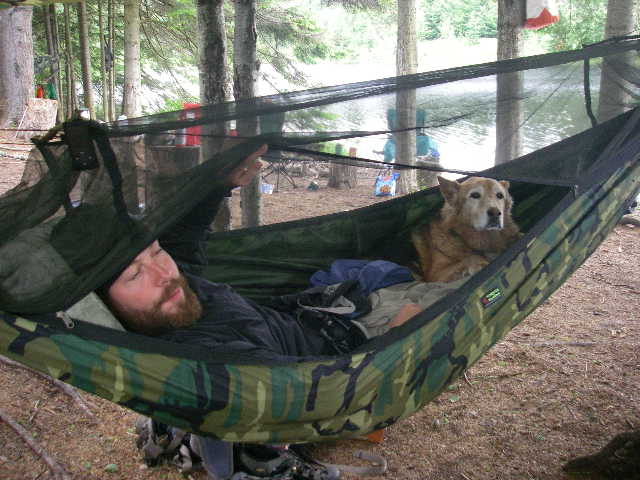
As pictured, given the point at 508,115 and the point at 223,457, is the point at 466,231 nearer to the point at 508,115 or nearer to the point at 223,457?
the point at 508,115

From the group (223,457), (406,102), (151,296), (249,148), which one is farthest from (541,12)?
(223,457)

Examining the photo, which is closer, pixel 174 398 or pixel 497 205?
pixel 174 398

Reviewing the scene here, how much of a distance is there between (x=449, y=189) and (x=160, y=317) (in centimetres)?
155

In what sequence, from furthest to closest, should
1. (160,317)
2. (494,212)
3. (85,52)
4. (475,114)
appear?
(85,52)
(494,212)
(475,114)
(160,317)

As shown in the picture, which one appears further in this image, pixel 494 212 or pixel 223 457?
pixel 494 212

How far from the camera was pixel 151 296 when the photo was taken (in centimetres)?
164

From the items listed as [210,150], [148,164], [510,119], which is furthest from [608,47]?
[148,164]

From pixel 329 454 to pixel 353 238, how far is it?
3.32 feet

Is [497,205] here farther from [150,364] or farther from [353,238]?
[150,364]

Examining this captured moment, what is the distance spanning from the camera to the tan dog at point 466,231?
258cm

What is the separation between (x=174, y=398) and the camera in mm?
1349

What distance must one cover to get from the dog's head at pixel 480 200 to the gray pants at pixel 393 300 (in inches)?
16.8

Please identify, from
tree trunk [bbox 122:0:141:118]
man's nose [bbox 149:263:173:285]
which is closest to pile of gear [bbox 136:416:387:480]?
man's nose [bbox 149:263:173:285]

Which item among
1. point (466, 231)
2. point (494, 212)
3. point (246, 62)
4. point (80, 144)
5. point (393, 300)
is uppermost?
point (246, 62)
